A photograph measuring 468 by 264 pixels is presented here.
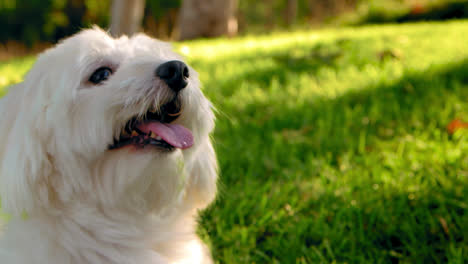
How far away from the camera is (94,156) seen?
1.49 m

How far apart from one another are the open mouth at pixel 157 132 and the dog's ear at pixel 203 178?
205mm

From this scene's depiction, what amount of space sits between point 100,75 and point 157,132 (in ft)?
1.13

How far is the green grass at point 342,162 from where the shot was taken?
81.0 inches

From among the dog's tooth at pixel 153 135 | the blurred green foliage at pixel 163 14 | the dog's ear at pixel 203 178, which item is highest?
the dog's tooth at pixel 153 135

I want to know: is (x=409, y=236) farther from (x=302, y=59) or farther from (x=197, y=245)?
(x=302, y=59)

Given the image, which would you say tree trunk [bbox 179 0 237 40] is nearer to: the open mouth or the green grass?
the green grass

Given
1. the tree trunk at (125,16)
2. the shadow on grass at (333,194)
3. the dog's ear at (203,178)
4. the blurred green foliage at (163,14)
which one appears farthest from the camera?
the blurred green foliage at (163,14)

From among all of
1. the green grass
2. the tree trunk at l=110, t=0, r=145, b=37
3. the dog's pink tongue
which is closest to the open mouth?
the dog's pink tongue

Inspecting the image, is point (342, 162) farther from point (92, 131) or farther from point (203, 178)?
point (92, 131)

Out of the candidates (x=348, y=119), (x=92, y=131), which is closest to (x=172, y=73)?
(x=92, y=131)

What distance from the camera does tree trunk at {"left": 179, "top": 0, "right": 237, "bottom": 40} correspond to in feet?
33.7

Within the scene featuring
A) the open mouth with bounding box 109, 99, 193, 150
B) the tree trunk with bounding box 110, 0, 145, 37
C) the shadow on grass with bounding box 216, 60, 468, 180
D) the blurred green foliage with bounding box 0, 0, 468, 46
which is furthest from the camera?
the blurred green foliage with bounding box 0, 0, 468, 46

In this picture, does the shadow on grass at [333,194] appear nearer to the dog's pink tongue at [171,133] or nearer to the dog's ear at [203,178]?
the dog's ear at [203,178]

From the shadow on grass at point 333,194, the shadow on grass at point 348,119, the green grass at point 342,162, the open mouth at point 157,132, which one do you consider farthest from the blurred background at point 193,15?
the open mouth at point 157,132
